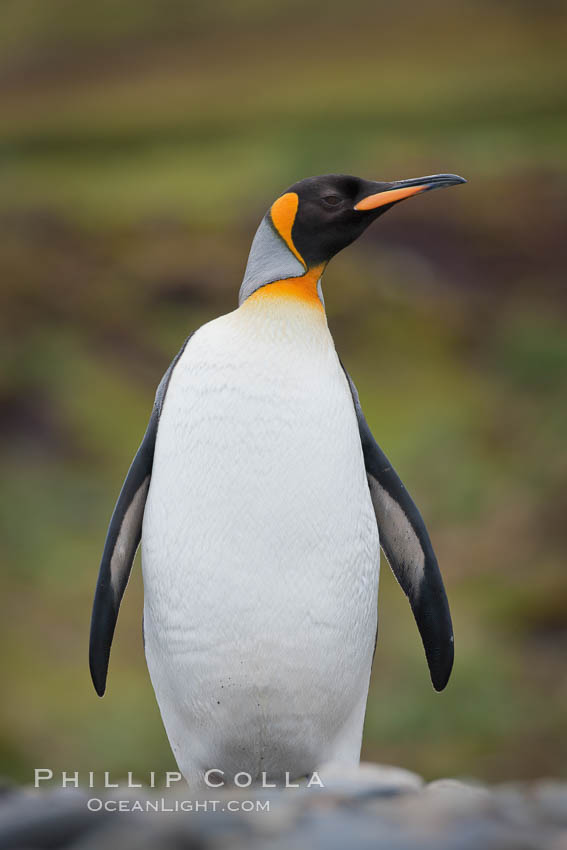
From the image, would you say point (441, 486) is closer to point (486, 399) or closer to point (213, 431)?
point (486, 399)

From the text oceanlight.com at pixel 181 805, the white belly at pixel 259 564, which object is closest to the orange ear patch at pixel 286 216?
the white belly at pixel 259 564

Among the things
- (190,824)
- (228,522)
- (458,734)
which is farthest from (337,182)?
(458,734)

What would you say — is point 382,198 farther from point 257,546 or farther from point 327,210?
point 257,546

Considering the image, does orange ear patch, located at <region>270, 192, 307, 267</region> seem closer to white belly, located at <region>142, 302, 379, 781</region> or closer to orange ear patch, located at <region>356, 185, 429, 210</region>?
orange ear patch, located at <region>356, 185, 429, 210</region>

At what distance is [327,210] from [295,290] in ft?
0.53

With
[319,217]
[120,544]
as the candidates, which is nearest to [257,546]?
[120,544]

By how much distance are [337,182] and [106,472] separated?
5.75m

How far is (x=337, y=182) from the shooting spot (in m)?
1.80

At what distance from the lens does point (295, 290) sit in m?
1.80

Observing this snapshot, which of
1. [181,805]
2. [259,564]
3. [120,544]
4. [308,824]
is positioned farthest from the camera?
[120,544]

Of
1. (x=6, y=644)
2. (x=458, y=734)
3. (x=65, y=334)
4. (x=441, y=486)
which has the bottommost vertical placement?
(x=458, y=734)

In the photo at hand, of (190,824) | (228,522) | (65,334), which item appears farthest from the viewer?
(65,334)

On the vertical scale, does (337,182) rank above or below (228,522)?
above

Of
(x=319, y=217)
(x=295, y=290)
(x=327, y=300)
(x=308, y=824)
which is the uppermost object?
(x=319, y=217)
